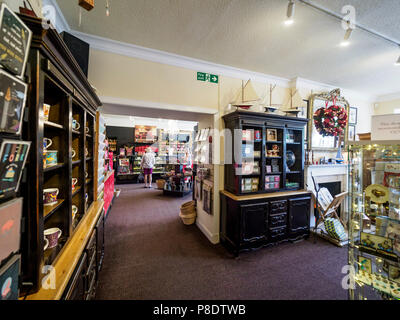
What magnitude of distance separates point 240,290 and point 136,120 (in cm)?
826

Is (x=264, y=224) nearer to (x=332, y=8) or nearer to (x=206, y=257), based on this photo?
(x=206, y=257)

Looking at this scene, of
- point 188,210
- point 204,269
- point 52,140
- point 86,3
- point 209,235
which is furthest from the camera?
point 188,210

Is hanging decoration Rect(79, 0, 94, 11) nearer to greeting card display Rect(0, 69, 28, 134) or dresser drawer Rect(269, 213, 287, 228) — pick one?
greeting card display Rect(0, 69, 28, 134)

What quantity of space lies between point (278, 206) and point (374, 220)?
140cm

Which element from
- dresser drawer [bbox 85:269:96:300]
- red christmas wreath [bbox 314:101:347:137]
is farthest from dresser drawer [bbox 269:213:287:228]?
dresser drawer [bbox 85:269:96:300]

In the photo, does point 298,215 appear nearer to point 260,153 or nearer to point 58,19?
point 260,153

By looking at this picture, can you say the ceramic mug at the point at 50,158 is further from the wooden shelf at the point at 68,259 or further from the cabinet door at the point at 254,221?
the cabinet door at the point at 254,221

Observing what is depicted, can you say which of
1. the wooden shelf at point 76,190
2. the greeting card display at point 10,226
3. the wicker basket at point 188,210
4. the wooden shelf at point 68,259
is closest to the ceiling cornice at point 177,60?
the wooden shelf at point 76,190

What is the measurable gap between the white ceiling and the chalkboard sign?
1.43 metres

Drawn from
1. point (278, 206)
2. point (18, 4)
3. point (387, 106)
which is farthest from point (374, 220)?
point (387, 106)

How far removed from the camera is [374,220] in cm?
129

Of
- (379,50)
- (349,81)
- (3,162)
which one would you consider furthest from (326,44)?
(3,162)

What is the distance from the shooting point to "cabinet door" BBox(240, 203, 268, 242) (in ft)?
7.94

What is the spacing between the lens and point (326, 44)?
7.32 ft
